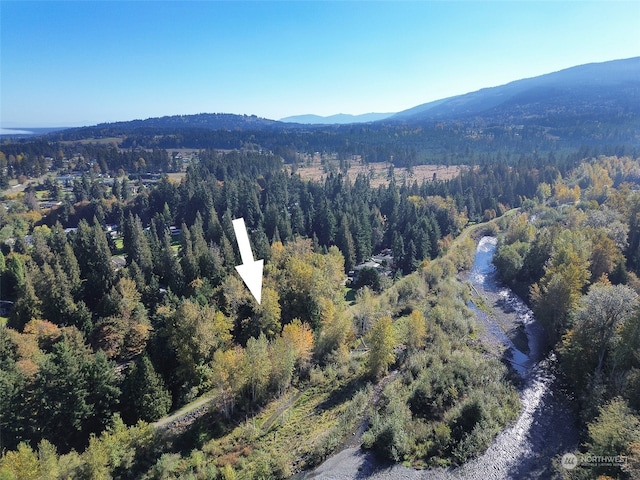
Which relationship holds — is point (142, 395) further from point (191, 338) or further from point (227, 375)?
point (227, 375)

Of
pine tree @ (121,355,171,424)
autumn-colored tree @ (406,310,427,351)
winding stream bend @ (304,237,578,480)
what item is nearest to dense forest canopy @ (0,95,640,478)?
pine tree @ (121,355,171,424)

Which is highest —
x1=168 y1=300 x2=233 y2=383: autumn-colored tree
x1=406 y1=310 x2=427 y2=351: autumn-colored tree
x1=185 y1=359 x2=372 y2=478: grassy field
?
x1=168 y1=300 x2=233 y2=383: autumn-colored tree

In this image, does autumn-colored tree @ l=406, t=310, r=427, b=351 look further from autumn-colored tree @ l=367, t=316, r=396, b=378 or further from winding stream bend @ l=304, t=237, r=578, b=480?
winding stream bend @ l=304, t=237, r=578, b=480

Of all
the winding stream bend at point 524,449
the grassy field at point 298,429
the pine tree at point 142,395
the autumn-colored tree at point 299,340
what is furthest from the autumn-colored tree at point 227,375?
the winding stream bend at point 524,449

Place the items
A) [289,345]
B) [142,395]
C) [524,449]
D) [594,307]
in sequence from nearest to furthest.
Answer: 1. [524,449]
2. [594,307]
3. [142,395]
4. [289,345]

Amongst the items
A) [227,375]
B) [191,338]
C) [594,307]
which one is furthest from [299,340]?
[594,307]

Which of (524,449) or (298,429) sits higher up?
(298,429)

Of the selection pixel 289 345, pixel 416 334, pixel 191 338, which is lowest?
pixel 416 334

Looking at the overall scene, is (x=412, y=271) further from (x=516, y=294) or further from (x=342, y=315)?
(x=342, y=315)

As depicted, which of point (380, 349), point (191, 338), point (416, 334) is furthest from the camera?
point (416, 334)

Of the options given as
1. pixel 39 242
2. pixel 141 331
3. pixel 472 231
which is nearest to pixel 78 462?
pixel 141 331

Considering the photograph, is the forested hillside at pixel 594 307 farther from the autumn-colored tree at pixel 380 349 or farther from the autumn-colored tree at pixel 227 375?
the autumn-colored tree at pixel 227 375

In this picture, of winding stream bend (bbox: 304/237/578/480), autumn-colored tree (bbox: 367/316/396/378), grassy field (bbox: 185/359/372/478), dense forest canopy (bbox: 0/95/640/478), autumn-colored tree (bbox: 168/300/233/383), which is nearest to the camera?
winding stream bend (bbox: 304/237/578/480)
